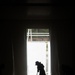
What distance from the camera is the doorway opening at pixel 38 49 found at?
276cm

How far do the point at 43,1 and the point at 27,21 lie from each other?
4.56ft

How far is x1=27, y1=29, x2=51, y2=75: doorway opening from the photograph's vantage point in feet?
9.04

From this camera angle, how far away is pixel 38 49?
278 centimetres
